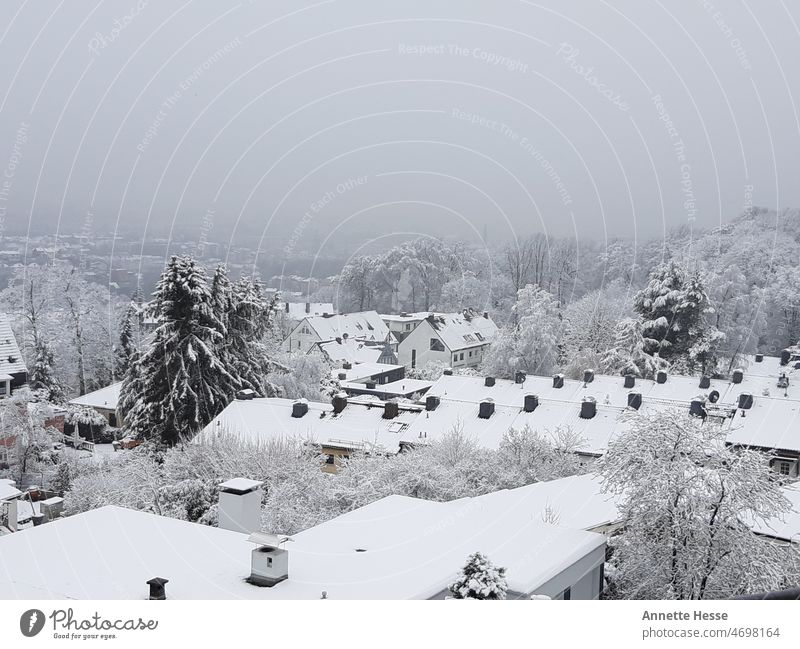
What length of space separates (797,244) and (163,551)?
3060 centimetres

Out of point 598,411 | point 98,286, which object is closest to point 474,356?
point 98,286

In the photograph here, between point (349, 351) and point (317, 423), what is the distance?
760 inches

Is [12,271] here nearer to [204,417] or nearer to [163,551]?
[204,417]

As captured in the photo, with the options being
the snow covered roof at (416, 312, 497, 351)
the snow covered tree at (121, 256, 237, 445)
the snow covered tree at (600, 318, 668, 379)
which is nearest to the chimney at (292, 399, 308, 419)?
the snow covered tree at (121, 256, 237, 445)

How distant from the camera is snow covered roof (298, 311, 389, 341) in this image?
40094 mm

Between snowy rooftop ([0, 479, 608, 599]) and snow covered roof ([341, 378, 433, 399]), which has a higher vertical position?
snowy rooftop ([0, 479, 608, 599])

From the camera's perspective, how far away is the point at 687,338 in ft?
97.5

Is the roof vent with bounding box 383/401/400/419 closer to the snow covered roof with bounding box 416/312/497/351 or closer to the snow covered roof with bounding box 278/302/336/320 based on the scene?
the snow covered roof with bounding box 416/312/497/351

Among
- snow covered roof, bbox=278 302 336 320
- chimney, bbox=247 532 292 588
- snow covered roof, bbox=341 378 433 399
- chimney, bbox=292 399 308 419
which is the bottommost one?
snow covered roof, bbox=341 378 433 399

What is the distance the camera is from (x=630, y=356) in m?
28.0

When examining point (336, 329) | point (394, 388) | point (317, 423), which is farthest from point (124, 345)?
point (317, 423)

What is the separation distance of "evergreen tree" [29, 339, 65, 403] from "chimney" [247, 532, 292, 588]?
75.6 ft

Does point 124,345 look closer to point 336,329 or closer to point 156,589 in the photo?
point 336,329

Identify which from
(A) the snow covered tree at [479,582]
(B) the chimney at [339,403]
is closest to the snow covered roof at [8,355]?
(B) the chimney at [339,403]
